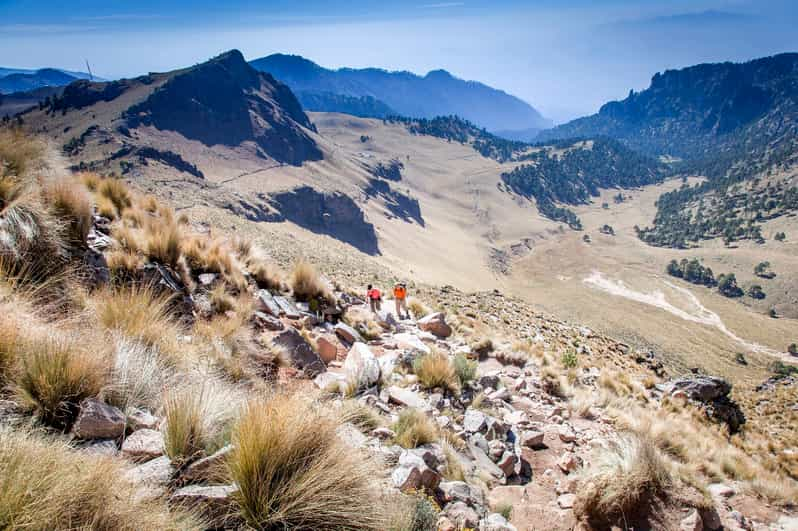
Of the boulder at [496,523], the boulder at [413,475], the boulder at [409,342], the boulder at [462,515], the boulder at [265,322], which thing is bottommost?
the boulder at [409,342]

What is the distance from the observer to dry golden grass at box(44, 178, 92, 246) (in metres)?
5.97

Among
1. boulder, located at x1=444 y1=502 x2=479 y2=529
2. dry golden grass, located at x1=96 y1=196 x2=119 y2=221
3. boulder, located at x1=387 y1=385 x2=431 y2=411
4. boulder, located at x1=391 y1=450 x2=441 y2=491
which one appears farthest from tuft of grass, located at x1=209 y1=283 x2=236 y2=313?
boulder, located at x1=444 y1=502 x2=479 y2=529

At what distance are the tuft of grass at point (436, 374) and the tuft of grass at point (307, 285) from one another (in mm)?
3787

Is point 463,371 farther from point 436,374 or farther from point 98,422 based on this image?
point 98,422

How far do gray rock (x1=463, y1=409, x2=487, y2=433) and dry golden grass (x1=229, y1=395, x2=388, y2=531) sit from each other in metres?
3.68

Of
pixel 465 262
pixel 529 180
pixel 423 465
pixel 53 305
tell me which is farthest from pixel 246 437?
pixel 529 180

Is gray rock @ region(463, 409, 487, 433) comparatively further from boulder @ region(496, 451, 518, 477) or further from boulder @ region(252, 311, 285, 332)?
boulder @ region(252, 311, 285, 332)

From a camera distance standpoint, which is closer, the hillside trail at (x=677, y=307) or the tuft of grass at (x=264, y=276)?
the tuft of grass at (x=264, y=276)

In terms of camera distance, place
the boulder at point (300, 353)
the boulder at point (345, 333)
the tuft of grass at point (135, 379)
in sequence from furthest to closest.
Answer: the boulder at point (345, 333), the boulder at point (300, 353), the tuft of grass at point (135, 379)

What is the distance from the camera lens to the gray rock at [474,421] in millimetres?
6270

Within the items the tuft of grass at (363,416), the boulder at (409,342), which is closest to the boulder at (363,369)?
the tuft of grass at (363,416)

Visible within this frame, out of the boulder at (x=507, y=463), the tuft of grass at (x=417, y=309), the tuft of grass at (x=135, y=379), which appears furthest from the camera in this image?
the tuft of grass at (x=417, y=309)

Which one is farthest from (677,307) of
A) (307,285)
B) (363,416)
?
(363,416)

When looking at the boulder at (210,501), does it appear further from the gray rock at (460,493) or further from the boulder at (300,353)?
the boulder at (300,353)
